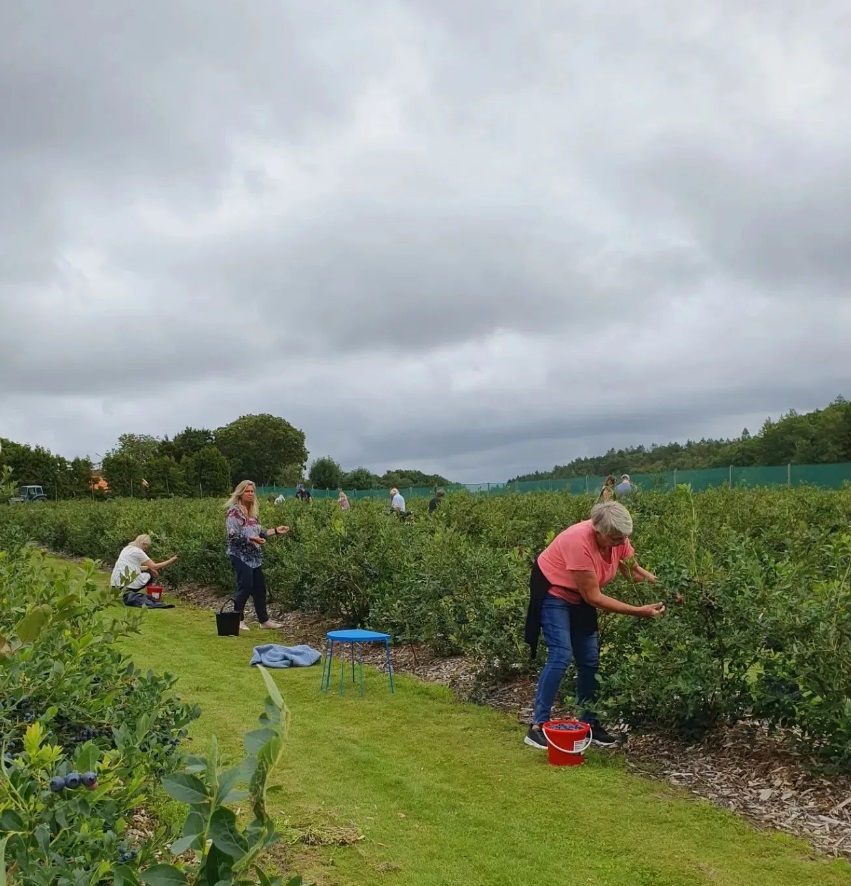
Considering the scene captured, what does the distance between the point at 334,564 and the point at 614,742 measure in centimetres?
508

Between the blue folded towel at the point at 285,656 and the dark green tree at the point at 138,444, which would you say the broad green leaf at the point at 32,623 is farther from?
the dark green tree at the point at 138,444

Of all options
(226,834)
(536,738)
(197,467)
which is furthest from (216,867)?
(197,467)

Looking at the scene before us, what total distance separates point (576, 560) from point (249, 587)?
600cm

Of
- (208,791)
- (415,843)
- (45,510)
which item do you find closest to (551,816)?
(415,843)

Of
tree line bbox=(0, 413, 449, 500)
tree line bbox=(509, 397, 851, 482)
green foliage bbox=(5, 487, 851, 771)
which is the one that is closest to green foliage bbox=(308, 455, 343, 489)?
tree line bbox=(0, 413, 449, 500)

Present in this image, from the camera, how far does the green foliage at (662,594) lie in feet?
15.7

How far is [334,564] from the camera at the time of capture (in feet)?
33.4

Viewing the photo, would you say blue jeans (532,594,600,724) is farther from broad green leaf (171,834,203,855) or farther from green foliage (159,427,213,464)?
green foliage (159,427,213,464)

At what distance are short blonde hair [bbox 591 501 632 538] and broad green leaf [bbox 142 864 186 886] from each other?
175 inches

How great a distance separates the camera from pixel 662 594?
557 cm

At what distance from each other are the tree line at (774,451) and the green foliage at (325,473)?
21689 millimetres

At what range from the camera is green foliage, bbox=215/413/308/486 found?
78.7 metres

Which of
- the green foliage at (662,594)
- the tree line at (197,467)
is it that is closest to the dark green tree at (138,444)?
the tree line at (197,467)

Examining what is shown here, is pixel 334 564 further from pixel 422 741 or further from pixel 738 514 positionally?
pixel 738 514
